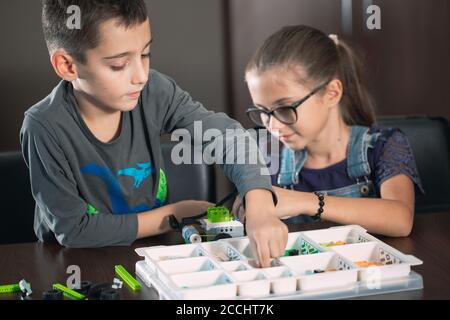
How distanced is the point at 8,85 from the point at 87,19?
143 cm

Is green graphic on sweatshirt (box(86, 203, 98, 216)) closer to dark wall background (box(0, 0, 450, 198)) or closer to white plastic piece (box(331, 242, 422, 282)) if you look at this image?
white plastic piece (box(331, 242, 422, 282))

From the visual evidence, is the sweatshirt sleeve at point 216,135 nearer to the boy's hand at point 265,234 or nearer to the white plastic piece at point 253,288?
the boy's hand at point 265,234

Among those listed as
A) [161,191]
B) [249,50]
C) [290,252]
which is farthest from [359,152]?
[249,50]

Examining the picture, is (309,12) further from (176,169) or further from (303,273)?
(303,273)

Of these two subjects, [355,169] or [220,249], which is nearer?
[220,249]

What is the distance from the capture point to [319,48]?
2.12 m

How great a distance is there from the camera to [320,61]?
2.12 m

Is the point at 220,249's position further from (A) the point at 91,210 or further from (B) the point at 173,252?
(A) the point at 91,210

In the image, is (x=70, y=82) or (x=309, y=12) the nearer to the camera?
(x=70, y=82)

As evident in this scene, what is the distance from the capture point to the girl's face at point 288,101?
206cm

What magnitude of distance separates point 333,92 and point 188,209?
2.05ft

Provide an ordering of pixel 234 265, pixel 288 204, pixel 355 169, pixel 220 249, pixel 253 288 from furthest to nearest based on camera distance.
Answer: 1. pixel 355 169
2. pixel 288 204
3. pixel 220 249
4. pixel 234 265
5. pixel 253 288

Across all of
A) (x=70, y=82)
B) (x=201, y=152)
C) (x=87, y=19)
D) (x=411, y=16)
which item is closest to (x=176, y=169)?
(x=201, y=152)

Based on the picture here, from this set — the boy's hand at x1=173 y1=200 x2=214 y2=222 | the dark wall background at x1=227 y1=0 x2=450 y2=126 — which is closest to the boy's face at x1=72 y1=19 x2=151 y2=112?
the boy's hand at x1=173 y1=200 x2=214 y2=222
